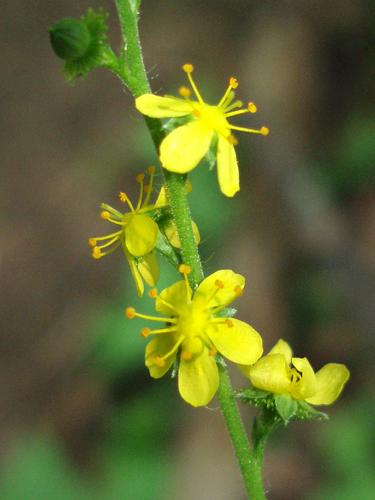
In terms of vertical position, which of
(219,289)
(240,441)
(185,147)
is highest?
(185,147)

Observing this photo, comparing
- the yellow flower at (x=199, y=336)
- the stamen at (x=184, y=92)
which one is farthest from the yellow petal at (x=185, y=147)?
the yellow flower at (x=199, y=336)

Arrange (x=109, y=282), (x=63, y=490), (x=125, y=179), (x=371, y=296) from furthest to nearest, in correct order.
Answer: (x=125, y=179)
(x=109, y=282)
(x=371, y=296)
(x=63, y=490)

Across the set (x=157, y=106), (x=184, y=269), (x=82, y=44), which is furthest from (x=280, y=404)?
(x=82, y=44)

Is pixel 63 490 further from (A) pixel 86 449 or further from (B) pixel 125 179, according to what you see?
(B) pixel 125 179

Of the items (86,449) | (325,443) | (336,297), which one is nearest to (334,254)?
(336,297)

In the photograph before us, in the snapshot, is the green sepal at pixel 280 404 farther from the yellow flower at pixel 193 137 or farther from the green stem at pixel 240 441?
the yellow flower at pixel 193 137

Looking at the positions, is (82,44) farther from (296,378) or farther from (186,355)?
(296,378)

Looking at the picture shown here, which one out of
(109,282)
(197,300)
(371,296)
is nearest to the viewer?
(197,300)
